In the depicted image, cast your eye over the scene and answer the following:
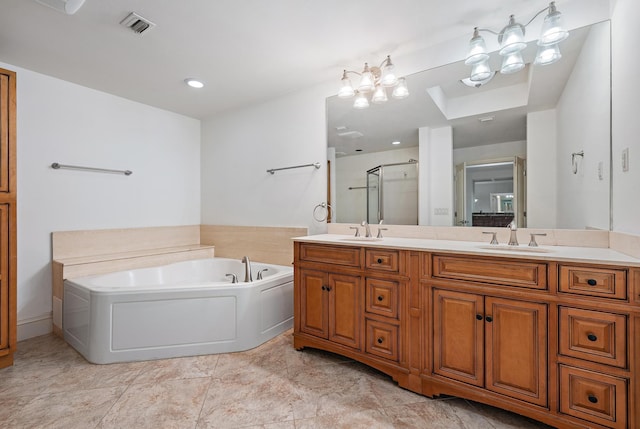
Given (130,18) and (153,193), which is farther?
(153,193)

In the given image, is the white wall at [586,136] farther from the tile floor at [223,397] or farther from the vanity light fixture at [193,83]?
the vanity light fixture at [193,83]

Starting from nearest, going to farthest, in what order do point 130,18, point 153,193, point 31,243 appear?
1. point 130,18
2. point 31,243
3. point 153,193

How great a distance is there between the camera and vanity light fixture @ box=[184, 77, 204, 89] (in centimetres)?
276

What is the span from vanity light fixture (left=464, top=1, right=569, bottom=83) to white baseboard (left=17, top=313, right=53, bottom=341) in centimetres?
397

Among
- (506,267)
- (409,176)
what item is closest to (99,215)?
(409,176)

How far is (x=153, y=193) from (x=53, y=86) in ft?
4.19

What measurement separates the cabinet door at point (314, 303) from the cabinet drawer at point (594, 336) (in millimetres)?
1312

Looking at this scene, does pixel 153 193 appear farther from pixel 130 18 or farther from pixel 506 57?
pixel 506 57

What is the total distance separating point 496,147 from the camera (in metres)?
1.99

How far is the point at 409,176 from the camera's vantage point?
2342 mm

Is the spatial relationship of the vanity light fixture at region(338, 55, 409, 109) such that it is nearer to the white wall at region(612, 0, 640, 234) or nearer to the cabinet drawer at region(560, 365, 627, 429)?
the white wall at region(612, 0, 640, 234)

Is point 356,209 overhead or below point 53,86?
below

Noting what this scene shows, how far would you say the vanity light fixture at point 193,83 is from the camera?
9.05ft

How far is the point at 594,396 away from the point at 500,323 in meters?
0.42
